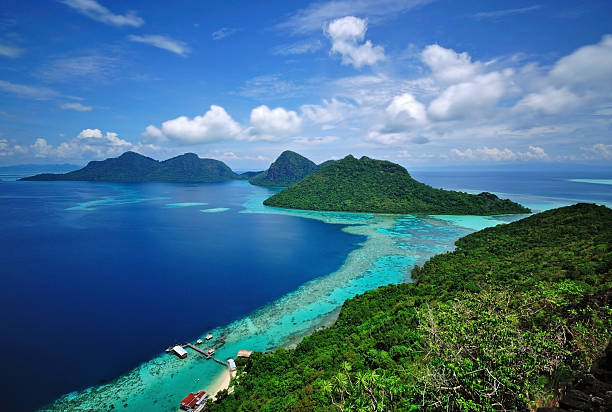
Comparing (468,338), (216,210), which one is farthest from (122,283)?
(216,210)

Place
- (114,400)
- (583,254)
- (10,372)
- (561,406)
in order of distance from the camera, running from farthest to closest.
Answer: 1. (583,254)
2. (10,372)
3. (114,400)
4. (561,406)

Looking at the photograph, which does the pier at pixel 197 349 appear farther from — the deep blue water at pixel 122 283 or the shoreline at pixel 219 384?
the shoreline at pixel 219 384

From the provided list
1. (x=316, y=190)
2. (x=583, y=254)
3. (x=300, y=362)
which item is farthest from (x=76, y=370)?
(x=316, y=190)

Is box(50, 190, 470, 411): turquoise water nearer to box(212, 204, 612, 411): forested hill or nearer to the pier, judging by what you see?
the pier

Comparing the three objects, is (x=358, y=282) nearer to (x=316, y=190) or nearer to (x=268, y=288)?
(x=268, y=288)

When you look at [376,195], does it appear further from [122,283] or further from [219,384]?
[219,384]

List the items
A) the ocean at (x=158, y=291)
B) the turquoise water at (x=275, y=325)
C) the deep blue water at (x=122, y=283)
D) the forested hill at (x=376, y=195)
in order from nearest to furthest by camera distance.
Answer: the turquoise water at (x=275, y=325) < the ocean at (x=158, y=291) < the deep blue water at (x=122, y=283) < the forested hill at (x=376, y=195)

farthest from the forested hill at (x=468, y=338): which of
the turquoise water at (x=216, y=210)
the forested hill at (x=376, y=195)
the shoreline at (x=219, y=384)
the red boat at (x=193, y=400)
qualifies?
A: the turquoise water at (x=216, y=210)
